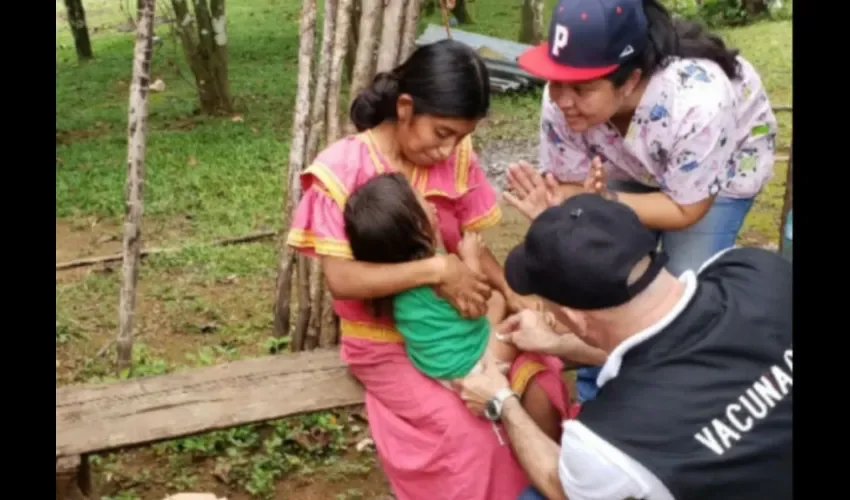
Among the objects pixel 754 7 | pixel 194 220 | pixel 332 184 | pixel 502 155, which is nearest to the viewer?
pixel 332 184

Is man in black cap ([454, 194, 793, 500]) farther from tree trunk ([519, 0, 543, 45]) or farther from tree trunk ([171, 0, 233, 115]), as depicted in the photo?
tree trunk ([519, 0, 543, 45])

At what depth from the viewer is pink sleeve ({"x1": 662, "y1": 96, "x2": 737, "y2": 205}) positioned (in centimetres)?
272

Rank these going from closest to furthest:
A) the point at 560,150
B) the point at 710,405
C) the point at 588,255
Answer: the point at 710,405 < the point at 588,255 < the point at 560,150

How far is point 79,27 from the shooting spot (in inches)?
555

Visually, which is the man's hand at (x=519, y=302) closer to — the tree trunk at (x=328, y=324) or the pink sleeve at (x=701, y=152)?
the pink sleeve at (x=701, y=152)

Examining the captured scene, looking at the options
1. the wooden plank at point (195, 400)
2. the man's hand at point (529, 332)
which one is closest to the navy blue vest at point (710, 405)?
the man's hand at point (529, 332)

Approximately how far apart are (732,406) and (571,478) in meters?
0.38

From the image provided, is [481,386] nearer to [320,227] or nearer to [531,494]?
[531,494]

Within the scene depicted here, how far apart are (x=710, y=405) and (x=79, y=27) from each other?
1408 centimetres

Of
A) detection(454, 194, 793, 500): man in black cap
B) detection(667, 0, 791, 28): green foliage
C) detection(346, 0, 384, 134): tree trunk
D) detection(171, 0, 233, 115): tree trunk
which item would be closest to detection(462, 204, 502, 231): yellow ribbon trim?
detection(454, 194, 793, 500): man in black cap

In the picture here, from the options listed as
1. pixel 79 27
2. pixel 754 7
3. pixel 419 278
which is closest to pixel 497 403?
pixel 419 278

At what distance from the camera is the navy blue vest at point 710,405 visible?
182 centimetres

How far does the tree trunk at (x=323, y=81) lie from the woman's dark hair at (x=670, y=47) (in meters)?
1.56
